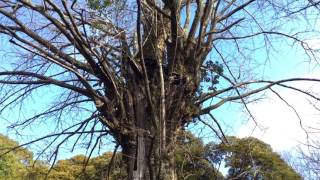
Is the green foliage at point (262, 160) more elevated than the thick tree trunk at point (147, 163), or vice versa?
the green foliage at point (262, 160)

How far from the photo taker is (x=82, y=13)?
618 centimetres

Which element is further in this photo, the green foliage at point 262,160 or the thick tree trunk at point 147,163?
the green foliage at point 262,160

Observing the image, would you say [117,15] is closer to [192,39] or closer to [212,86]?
[192,39]

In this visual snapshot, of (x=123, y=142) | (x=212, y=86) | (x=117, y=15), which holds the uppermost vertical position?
(x=117, y=15)

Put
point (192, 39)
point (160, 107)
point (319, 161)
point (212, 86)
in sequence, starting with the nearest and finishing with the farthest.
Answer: point (160, 107), point (192, 39), point (212, 86), point (319, 161)

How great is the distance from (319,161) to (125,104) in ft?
28.3

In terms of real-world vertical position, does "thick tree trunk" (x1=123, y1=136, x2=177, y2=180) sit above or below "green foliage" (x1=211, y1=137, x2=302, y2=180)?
below

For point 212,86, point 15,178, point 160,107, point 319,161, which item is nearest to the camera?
point 160,107

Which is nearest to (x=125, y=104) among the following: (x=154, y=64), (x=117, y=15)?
(x=154, y=64)

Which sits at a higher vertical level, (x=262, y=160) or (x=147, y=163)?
(x=262, y=160)

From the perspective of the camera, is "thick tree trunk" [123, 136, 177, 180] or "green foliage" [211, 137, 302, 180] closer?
"thick tree trunk" [123, 136, 177, 180]

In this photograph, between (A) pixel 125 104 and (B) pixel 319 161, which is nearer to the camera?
(A) pixel 125 104

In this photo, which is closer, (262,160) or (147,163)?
(147,163)

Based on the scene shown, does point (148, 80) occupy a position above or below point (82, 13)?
below
